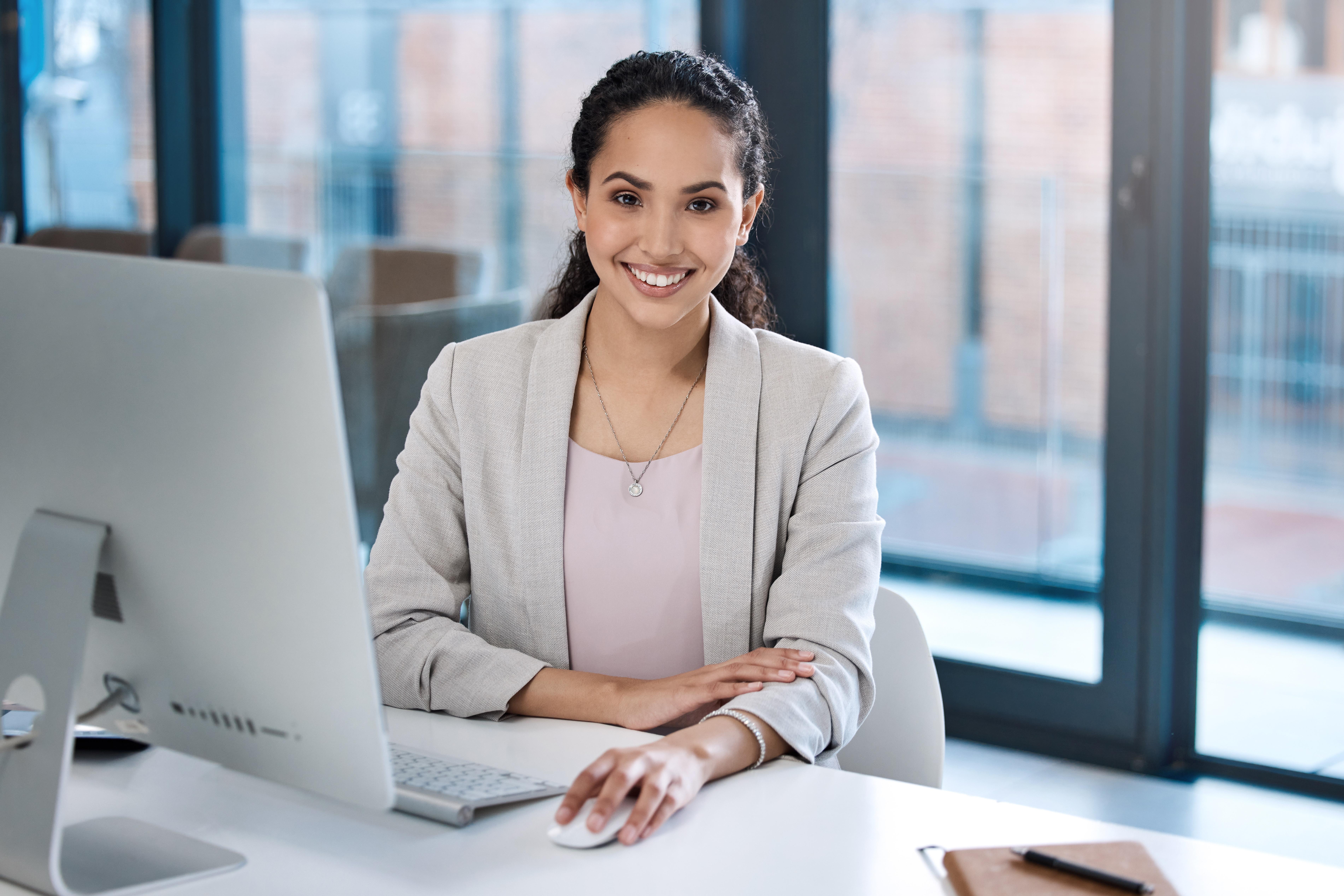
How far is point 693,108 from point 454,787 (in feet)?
2.76

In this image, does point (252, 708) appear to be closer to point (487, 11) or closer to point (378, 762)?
point (378, 762)

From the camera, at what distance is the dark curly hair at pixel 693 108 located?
1.64 metres

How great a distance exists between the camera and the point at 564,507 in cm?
162

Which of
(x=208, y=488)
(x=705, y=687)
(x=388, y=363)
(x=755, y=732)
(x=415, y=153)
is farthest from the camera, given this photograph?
(x=415, y=153)

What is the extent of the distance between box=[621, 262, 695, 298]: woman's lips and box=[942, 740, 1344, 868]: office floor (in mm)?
1294

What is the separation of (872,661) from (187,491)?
82cm

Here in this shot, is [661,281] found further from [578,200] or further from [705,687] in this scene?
[705,687]

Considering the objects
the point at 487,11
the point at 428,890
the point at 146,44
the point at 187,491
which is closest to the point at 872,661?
the point at 428,890

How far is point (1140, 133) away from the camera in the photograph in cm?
276

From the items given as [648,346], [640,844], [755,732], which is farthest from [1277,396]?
[640,844]

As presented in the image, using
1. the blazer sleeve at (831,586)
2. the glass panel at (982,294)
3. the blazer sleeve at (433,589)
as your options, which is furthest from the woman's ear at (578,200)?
the glass panel at (982,294)

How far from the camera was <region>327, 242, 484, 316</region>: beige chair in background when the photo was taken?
145 inches

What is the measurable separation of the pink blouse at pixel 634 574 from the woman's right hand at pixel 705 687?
17cm

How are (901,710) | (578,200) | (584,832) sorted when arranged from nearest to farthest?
(584,832) → (901,710) → (578,200)
